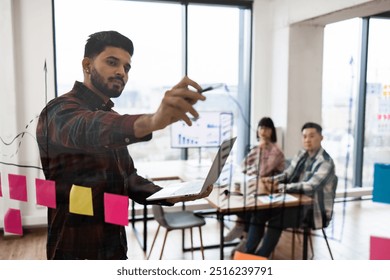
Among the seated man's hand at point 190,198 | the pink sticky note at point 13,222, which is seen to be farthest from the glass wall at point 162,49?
the pink sticky note at point 13,222

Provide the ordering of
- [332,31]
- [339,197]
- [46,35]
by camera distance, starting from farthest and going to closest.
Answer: [339,197] → [332,31] → [46,35]

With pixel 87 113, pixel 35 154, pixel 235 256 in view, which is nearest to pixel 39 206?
pixel 35 154

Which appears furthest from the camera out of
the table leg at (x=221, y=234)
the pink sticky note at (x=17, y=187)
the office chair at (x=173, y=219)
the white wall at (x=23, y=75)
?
the table leg at (x=221, y=234)

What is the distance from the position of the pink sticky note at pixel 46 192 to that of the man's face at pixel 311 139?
3.14 ft

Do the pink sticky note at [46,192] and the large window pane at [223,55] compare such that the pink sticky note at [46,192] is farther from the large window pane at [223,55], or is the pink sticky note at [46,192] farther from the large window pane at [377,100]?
the large window pane at [377,100]

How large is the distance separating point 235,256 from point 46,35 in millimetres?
1092

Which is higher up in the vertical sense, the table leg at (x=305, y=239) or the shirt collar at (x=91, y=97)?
the shirt collar at (x=91, y=97)

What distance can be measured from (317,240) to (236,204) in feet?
1.16

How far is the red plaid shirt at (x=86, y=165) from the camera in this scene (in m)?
1.16

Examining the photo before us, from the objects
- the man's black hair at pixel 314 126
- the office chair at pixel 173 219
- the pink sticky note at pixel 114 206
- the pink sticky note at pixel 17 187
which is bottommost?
the office chair at pixel 173 219

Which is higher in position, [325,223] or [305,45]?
[305,45]

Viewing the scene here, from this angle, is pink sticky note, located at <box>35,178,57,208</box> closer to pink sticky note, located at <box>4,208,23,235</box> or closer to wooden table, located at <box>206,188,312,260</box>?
pink sticky note, located at <box>4,208,23,235</box>

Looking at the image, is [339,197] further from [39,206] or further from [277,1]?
[39,206]
